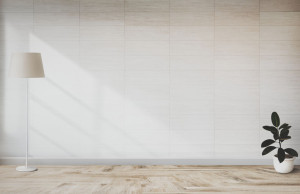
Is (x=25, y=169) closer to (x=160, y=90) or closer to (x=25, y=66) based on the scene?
(x=25, y=66)

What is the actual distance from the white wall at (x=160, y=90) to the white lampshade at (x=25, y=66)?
19.8 inches

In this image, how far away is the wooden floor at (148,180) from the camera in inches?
134

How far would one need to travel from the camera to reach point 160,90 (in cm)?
452

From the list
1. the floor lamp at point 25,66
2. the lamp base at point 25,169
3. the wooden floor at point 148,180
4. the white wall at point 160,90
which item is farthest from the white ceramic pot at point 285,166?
the floor lamp at point 25,66

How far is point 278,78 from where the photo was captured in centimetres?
451

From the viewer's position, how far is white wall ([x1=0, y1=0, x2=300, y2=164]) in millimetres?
4500

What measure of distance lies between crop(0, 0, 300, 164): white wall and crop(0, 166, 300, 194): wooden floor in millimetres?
333

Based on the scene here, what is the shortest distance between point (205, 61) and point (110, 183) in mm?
2234

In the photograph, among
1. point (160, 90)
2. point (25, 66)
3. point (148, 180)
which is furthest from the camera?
point (160, 90)

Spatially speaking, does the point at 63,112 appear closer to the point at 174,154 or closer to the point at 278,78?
the point at 174,154

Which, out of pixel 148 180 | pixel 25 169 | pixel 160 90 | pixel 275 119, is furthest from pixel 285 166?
pixel 25 169

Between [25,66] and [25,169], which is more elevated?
[25,66]

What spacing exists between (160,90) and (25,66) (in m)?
1.91

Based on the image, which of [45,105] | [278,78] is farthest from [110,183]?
[278,78]
